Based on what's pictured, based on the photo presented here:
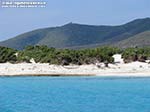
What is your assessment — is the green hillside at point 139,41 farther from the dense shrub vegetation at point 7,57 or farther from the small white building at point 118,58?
the dense shrub vegetation at point 7,57

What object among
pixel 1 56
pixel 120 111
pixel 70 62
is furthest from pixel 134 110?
pixel 1 56

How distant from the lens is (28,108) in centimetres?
2831

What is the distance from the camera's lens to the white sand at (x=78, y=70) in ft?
228

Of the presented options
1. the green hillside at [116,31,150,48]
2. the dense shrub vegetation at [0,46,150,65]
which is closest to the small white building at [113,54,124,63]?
the dense shrub vegetation at [0,46,150,65]

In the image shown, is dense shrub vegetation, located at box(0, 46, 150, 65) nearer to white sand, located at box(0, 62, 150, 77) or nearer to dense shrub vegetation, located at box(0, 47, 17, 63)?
dense shrub vegetation, located at box(0, 47, 17, 63)

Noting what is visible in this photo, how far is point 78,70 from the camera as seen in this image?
72688 millimetres

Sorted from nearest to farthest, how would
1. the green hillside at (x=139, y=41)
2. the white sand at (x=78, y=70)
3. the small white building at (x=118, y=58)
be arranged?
the white sand at (x=78, y=70) → the small white building at (x=118, y=58) → the green hillside at (x=139, y=41)

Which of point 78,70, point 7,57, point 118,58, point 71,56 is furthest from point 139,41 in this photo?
point 78,70

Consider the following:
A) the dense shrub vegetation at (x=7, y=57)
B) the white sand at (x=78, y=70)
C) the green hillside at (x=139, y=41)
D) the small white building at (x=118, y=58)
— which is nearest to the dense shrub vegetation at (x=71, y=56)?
the dense shrub vegetation at (x=7, y=57)

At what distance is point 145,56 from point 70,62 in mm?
13604

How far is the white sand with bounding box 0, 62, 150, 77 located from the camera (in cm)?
6944

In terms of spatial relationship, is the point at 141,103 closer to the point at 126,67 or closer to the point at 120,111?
the point at 120,111

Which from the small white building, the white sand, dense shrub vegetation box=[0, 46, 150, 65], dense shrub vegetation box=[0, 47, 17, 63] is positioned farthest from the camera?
dense shrub vegetation box=[0, 47, 17, 63]

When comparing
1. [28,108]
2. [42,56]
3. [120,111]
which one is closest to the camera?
[120,111]
